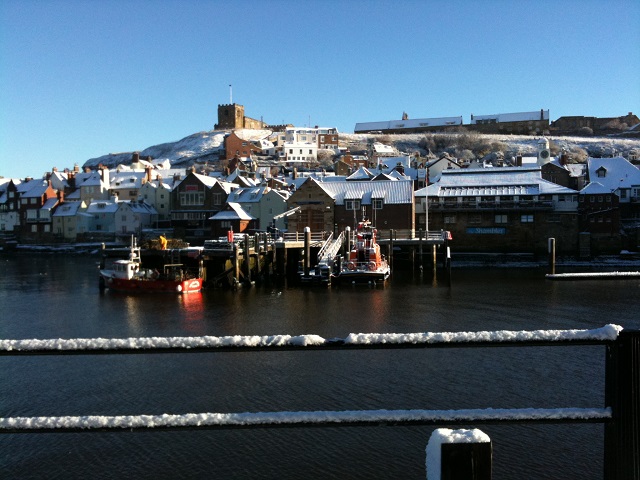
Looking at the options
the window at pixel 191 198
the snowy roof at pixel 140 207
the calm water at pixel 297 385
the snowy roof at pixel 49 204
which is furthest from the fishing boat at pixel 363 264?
the snowy roof at pixel 49 204

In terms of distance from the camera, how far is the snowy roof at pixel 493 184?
2596 inches

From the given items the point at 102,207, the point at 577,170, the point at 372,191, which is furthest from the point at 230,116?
the point at 372,191

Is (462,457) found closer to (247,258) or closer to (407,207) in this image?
(247,258)

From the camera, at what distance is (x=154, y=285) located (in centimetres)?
3988

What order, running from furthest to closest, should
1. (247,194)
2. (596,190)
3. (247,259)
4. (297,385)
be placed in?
(247,194) < (596,190) < (247,259) < (297,385)

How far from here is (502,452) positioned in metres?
11.6

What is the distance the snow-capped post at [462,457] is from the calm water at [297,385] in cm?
854

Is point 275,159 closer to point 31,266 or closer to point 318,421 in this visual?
point 31,266

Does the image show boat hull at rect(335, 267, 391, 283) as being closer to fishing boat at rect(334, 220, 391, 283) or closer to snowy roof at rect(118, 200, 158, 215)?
fishing boat at rect(334, 220, 391, 283)

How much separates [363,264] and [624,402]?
134 ft

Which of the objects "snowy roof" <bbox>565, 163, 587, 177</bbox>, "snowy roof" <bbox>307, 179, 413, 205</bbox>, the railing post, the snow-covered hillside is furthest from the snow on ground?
the snow-covered hillside

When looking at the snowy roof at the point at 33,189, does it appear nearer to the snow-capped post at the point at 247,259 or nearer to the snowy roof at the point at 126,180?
the snowy roof at the point at 126,180

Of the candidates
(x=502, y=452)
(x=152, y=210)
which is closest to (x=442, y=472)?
(x=502, y=452)

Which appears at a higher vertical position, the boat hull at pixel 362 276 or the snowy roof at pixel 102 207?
the snowy roof at pixel 102 207
